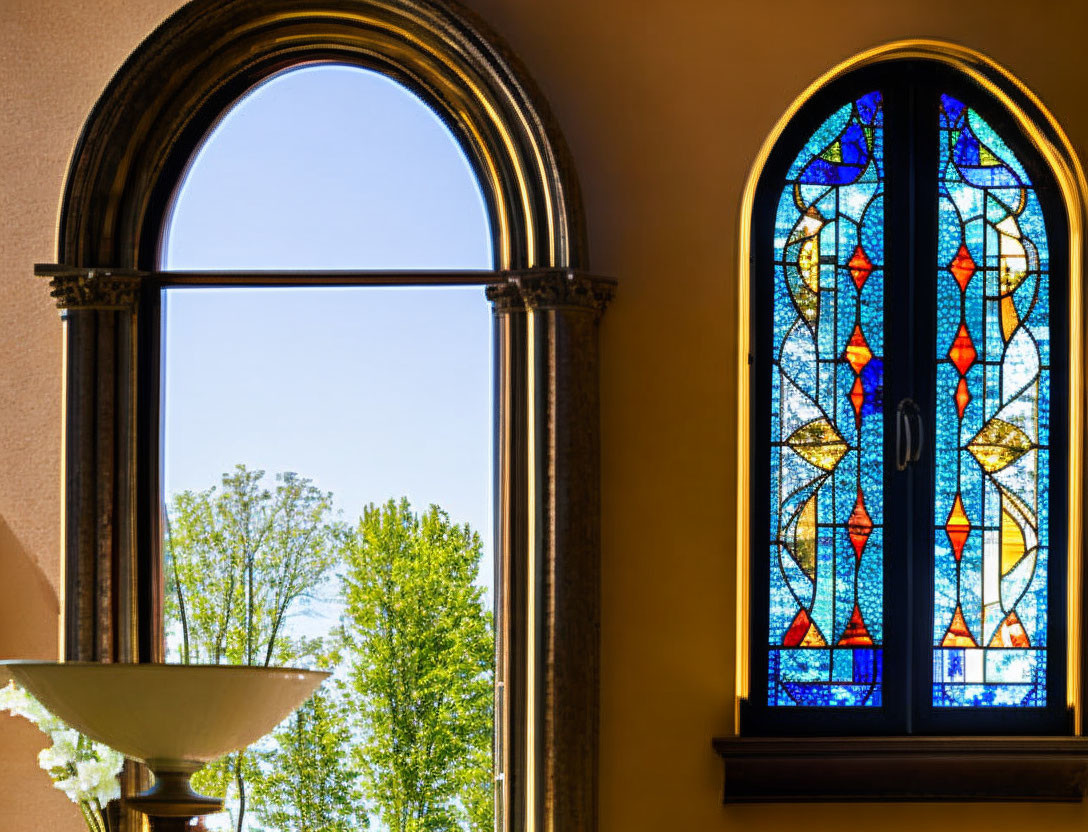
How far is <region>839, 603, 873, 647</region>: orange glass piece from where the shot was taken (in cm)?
453

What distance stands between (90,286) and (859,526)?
2.15m

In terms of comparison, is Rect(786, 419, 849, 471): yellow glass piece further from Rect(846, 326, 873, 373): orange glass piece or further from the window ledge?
the window ledge

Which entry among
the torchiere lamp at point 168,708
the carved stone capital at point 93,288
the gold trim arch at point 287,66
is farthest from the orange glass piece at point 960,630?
the torchiere lamp at point 168,708

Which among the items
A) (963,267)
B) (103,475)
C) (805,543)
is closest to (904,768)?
(805,543)

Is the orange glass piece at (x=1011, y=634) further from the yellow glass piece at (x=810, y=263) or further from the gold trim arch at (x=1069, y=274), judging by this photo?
the yellow glass piece at (x=810, y=263)

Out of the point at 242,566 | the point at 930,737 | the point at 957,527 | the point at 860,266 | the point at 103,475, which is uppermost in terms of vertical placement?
the point at 860,266

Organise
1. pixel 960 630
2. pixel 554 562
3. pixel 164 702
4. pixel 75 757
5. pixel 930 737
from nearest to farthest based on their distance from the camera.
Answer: pixel 164 702
pixel 75 757
pixel 554 562
pixel 930 737
pixel 960 630

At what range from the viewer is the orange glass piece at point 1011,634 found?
4.55 metres

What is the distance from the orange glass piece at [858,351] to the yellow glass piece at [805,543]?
0.42m

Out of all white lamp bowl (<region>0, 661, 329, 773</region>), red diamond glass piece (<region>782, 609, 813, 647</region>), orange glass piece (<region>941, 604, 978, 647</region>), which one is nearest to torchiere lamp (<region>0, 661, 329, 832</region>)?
white lamp bowl (<region>0, 661, 329, 773</region>)

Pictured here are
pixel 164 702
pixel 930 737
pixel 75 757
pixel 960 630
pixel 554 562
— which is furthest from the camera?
pixel 960 630

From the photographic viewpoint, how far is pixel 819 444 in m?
4.57

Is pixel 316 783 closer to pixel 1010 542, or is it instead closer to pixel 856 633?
pixel 856 633

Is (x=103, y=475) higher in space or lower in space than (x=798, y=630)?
higher
